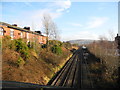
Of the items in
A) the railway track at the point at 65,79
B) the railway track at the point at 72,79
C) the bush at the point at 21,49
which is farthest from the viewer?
the bush at the point at 21,49

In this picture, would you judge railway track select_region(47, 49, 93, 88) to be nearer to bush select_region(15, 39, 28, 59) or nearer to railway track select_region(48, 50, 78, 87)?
railway track select_region(48, 50, 78, 87)

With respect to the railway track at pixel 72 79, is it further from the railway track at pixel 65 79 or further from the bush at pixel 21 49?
the bush at pixel 21 49

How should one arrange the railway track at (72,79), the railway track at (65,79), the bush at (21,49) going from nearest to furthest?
the railway track at (72,79)
the railway track at (65,79)
the bush at (21,49)

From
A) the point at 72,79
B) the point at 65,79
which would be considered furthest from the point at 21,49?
the point at 72,79

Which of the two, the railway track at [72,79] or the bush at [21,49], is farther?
the bush at [21,49]

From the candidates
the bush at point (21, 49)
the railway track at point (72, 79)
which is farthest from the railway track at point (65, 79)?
the bush at point (21, 49)

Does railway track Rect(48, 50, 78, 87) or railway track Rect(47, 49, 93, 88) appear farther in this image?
railway track Rect(48, 50, 78, 87)

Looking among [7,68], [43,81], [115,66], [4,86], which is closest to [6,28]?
[7,68]

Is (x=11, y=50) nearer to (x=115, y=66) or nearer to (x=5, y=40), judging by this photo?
(x=5, y=40)

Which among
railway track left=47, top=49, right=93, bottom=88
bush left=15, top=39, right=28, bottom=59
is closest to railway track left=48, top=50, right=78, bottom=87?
railway track left=47, top=49, right=93, bottom=88

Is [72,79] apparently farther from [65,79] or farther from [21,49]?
[21,49]

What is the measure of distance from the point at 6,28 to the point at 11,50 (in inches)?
247

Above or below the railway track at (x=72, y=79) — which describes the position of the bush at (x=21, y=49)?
above

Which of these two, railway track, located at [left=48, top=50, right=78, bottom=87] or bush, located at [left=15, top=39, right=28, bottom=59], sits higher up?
bush, located at [left=15, top=39, right=28, bottom=59]
